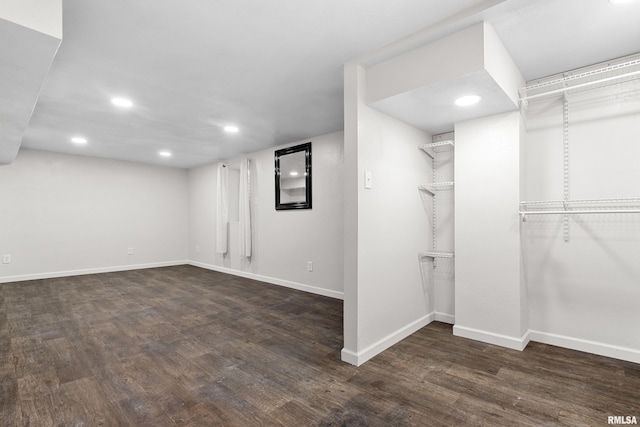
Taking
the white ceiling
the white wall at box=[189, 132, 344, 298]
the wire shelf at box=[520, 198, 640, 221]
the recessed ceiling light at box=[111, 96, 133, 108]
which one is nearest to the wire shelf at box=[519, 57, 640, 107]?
the white ceiling

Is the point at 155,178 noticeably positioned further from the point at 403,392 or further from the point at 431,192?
the point at 403,392

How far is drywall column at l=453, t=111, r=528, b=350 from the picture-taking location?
2.51m

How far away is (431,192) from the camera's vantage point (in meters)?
3.27

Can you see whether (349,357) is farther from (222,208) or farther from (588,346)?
(222,208)

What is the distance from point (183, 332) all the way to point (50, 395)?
3.64 feet

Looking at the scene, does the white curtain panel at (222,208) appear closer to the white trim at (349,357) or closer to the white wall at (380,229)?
the white wall at (380,229)

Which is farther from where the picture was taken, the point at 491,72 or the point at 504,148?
the point at 504,148

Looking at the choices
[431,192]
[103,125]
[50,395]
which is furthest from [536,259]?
[103,125]

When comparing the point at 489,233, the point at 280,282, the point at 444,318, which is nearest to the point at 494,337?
the point at 444,318

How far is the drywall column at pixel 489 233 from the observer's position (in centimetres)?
251

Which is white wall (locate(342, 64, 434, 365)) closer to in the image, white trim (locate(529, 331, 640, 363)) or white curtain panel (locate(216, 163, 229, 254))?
white trim (locate(529, 331, 640, 363))

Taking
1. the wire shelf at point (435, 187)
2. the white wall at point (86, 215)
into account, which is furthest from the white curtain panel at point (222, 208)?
the wire shelf at point (435, 187)

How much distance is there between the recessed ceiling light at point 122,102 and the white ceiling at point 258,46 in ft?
0.26

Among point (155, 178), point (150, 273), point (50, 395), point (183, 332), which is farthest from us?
point (155, 178)
